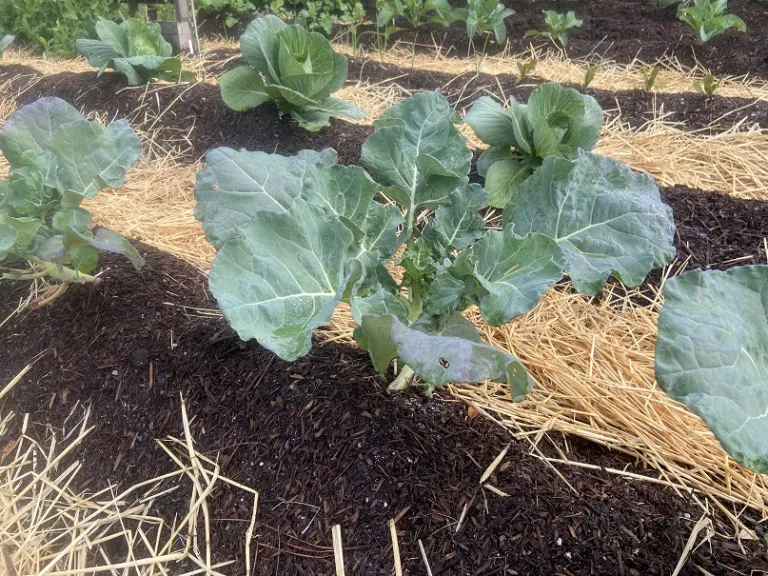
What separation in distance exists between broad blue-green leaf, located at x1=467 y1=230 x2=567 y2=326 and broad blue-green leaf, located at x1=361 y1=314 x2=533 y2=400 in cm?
13

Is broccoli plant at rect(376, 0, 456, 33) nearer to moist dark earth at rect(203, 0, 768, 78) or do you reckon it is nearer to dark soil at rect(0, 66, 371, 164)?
moist dark earth at rect(203, 0, 768, 78)

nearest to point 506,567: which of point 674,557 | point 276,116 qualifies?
point 674,557

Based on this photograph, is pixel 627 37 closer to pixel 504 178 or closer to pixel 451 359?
pixel 504 178

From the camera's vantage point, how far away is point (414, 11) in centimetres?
511

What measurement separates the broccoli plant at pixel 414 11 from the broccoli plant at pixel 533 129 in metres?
2.59

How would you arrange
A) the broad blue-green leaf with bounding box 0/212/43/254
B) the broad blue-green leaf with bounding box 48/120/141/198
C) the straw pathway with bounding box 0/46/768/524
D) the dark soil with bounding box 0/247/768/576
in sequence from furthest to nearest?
the broad blue-green leaf with bounding box 48/120/141/198
the broad blue-green leaf with bounding box 0/212/43/254
the straw pathway with bounding box 0/46/768/524
the dark soil with bounding box 0/247/768/576

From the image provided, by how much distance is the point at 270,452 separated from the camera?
55.7 inches

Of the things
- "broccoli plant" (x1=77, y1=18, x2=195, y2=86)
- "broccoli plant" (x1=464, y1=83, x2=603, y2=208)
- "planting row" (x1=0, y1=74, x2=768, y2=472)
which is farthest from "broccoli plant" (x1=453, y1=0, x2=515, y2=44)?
"planting row" (x1=0, y1=74, x2=768, y2=472)

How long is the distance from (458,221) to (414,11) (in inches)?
171

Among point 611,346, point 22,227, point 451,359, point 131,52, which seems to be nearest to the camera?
point 451,359

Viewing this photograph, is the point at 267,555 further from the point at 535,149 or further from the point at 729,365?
the point at 535,149

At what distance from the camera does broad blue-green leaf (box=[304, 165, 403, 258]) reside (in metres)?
1.39

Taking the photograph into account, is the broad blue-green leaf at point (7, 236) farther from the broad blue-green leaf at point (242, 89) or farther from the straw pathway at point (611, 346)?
the broad blue-green leaf at point (242, 89)

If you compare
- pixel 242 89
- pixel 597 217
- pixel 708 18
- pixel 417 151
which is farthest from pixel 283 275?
pixel 708 18
